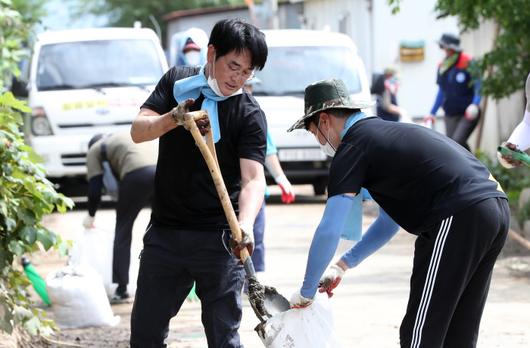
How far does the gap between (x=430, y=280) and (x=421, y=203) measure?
0.29 meters

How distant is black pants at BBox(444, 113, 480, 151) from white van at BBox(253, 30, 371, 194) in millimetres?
1120

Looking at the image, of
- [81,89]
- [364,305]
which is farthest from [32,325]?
[81,89]

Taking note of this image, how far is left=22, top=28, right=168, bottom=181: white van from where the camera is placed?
49.1 feet

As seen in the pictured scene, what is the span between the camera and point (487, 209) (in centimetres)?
468

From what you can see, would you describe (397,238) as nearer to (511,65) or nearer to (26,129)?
(511,65)

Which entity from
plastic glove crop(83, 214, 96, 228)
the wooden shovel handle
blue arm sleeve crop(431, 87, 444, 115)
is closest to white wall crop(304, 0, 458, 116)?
blue arm sleeve crop(431, 87, 444, 115)

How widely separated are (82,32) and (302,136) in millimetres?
3075

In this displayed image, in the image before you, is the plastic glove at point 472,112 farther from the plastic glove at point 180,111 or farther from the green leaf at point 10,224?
the plastic glove at point 180,111

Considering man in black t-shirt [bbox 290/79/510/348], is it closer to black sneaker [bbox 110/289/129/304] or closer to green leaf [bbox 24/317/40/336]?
green leaf [bbox 24/317/40/336]

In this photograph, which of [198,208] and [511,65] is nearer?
[198,208]

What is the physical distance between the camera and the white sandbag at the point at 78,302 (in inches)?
327

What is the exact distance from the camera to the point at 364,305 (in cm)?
859

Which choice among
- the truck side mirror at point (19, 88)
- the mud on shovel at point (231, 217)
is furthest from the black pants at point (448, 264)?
the truck side mirror at point (19, 88)

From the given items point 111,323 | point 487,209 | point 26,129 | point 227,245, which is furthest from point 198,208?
point 26,129
